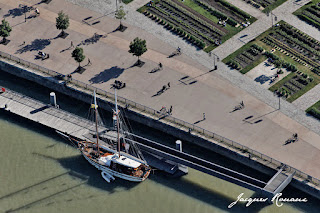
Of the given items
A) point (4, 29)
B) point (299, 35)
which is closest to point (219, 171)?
Result: point (299, 35)

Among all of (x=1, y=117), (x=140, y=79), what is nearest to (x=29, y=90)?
(x=1, y=117)

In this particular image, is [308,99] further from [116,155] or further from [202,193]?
[116,155]

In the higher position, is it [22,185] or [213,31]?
[213,31]

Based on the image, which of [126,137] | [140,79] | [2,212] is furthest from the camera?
[140,79]

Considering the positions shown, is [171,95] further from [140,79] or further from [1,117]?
[1,117]

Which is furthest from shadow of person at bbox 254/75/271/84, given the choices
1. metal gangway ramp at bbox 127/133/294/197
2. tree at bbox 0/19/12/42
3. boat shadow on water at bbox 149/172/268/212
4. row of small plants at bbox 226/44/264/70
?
tree at bbox 0/19/12/42

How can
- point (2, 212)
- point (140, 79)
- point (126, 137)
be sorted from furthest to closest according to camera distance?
point (140, 79) → point (126, 137) → point (2, 212)
